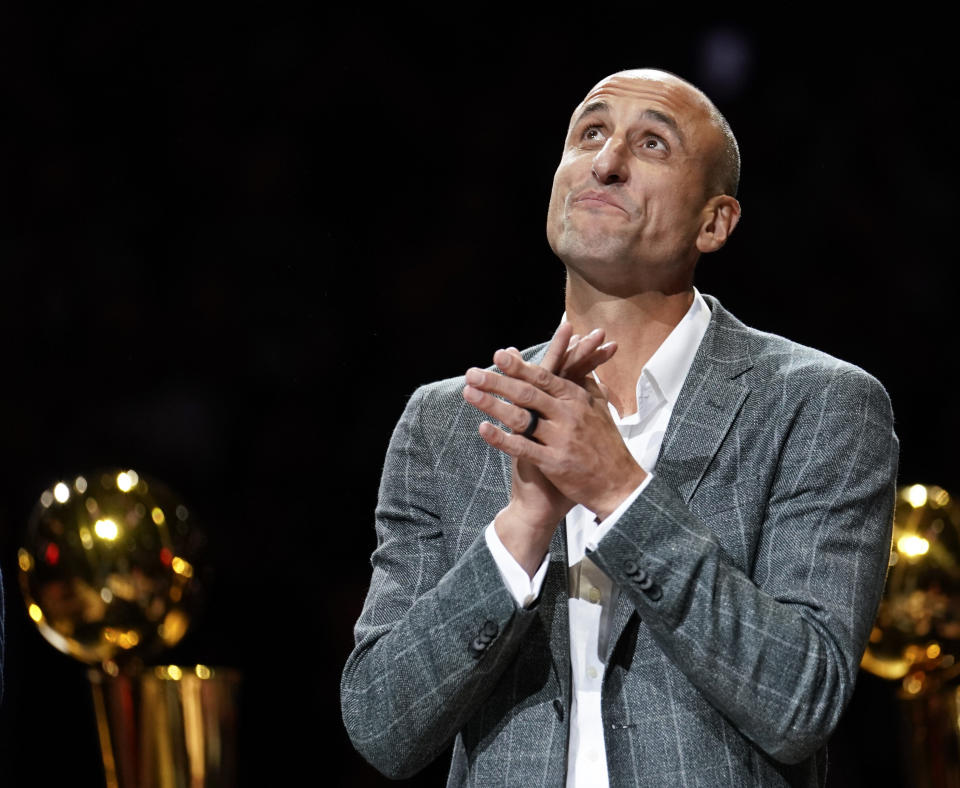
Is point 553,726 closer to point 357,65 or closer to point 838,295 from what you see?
point 838,295

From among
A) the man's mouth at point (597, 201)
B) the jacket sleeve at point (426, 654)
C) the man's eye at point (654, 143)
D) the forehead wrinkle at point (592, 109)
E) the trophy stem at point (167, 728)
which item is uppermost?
the forehead wrinkle at point (592, 109)

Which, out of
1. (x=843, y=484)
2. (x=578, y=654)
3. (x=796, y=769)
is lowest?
(x=796, y=769)

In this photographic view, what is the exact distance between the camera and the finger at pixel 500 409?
1.46m

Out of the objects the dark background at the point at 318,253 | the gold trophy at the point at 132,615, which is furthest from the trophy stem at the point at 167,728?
the dark background at the point at 318,253

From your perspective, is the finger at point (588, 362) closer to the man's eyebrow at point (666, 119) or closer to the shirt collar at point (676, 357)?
the shirt collar at point (676, 357)

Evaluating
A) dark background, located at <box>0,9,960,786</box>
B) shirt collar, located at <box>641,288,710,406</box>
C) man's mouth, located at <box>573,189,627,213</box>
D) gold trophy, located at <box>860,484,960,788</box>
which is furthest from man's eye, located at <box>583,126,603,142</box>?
dark background, located at <box>0,9,960,786</box>

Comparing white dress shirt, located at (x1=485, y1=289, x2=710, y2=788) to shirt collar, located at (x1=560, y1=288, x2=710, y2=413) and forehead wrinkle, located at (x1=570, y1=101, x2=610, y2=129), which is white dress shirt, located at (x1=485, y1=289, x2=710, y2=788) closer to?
shirt collar, located at (x1=560, y1=288, x2=710, y2=413)

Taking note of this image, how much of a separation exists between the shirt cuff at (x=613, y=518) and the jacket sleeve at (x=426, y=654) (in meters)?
Result: 0.11

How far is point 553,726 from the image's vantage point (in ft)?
5.22

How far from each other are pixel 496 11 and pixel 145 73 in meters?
0.93

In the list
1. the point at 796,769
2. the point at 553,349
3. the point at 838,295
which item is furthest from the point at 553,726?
the point at 838,295

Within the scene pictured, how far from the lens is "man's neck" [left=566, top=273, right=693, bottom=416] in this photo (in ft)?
6.07

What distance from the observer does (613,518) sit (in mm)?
1491

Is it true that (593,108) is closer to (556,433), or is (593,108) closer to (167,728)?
(556,433)
